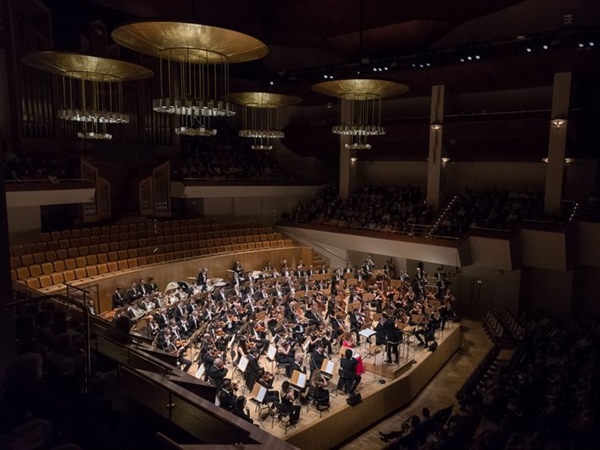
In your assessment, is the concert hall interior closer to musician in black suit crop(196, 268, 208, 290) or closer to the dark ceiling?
the dark ceiling

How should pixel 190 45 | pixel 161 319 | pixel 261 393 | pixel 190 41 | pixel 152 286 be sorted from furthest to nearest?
pixel 152 286
pixel 161 319
pixel 261 393
pixel 190 45
pixel 190 41

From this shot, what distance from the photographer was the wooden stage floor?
745cm

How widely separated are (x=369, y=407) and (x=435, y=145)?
955cm

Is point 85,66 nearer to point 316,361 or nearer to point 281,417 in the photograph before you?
point 316,361

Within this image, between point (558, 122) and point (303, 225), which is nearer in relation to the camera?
point (558, 122)

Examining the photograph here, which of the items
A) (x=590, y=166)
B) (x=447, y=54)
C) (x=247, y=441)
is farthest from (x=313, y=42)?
(x=247, y=441)

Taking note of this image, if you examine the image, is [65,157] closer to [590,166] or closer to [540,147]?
[540,147]

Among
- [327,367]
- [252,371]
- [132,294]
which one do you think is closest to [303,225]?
[132,294]

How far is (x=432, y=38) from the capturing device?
15.1 m

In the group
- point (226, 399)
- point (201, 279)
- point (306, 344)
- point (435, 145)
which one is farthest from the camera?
point (435, 145)

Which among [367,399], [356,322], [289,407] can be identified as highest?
[356,322]

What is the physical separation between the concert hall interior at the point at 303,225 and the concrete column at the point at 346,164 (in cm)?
11

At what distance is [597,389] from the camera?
7.53 metres

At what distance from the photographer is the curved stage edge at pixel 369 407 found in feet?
24.5
